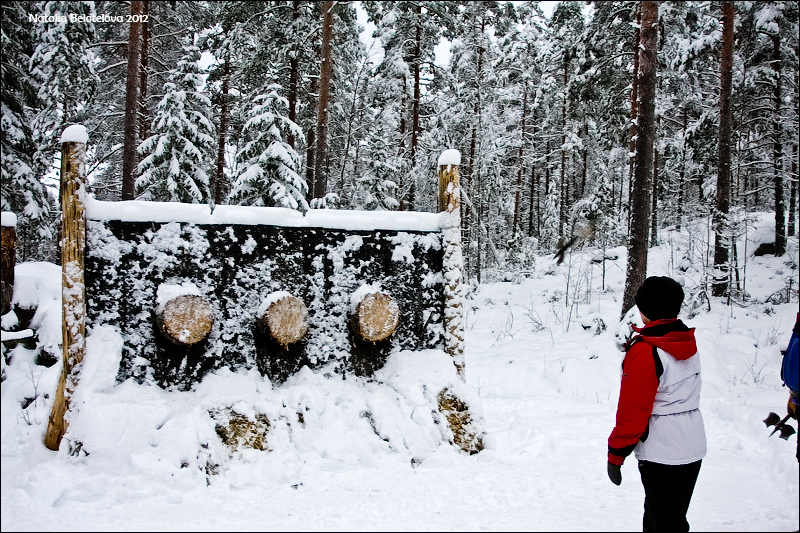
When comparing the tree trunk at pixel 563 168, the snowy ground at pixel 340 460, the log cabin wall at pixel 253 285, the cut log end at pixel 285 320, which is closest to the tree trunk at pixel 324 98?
the snowy ground at pixel 340 460

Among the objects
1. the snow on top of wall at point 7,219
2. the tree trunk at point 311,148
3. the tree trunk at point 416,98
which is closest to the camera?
the snow on top of wall at point 7,219

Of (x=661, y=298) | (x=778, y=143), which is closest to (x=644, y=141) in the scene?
(x=661, y=298)

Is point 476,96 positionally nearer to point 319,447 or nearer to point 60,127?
point 60,127

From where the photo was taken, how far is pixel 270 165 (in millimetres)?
11922

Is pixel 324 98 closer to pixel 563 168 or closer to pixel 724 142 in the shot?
pixel 724 142

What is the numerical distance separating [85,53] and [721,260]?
1542cm

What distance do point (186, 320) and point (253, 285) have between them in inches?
26.1

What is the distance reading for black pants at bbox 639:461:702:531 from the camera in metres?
2.52

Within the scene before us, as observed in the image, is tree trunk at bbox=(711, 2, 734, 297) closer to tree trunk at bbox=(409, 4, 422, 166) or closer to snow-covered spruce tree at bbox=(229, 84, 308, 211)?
tree trunk at bbox=(409, 4, 422, 166)

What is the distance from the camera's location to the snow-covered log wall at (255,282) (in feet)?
13.4

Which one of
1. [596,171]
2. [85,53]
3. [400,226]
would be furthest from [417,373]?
[596,171]

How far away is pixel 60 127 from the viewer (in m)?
12.8

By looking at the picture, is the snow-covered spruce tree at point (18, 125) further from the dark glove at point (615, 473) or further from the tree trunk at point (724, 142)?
the tree trunk at point (724, 142)

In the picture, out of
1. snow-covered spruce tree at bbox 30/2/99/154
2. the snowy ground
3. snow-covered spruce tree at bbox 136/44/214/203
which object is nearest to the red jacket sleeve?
the snowy ground
